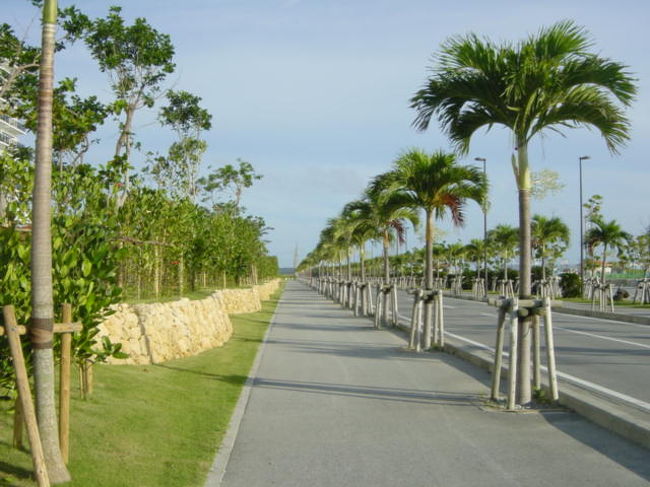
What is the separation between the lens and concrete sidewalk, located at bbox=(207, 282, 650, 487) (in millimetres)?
5598

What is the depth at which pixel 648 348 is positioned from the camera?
14.6 meters

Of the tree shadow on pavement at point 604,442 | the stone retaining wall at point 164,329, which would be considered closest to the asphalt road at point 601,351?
the tree shadow on pavement at point 604,442

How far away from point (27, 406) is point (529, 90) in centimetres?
691

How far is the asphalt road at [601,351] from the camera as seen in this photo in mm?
9859

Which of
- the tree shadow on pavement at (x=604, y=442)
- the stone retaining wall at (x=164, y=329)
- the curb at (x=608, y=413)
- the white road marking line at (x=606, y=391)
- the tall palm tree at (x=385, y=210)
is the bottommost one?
the tree shadow on pavement at (x=604, y=442)

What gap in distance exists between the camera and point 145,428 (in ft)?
22.9

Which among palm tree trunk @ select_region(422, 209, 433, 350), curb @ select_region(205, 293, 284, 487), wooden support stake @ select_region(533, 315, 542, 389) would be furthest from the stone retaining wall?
wooden support stake @ select_region(533, 315, 542, 389)

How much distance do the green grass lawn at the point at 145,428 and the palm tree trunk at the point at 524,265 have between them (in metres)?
3.57

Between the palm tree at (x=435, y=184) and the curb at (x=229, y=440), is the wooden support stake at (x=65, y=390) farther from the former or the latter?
the palm tree at (x=435, y=184)

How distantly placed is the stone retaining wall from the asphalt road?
619cm

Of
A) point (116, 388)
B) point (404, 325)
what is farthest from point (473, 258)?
point (116, 388)

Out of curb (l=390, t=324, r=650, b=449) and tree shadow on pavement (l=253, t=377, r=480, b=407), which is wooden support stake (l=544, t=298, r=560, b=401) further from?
tree shadow on pavement (l=253, t=377, r=480, b=407)

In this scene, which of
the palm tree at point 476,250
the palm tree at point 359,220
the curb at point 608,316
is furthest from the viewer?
the palm tree at point 476,250

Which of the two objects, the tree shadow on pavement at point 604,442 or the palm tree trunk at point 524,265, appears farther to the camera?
the palm tree trunk at point 524,265
